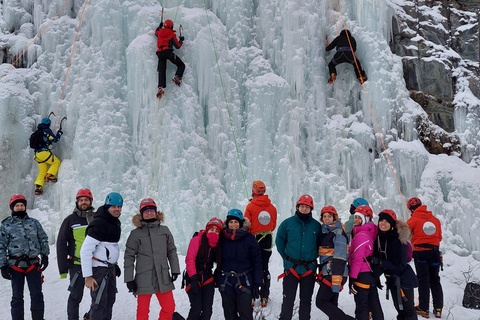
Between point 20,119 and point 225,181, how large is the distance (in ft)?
16.1

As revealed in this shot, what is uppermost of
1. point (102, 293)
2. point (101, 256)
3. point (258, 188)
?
point (258, 188)

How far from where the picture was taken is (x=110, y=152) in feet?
25.4

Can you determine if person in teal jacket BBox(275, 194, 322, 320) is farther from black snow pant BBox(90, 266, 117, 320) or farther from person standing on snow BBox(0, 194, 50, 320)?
person standing on snow BBox(0, 194, 50, 320)

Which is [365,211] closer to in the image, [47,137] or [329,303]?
[329,303]

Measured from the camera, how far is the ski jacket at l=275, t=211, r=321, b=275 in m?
4.18

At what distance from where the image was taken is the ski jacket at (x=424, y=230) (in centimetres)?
531

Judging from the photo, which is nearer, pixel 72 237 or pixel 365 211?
pixel 365 211

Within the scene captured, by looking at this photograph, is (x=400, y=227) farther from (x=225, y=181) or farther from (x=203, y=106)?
(x=203, y=106)

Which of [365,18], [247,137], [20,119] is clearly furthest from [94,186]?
[365,18]

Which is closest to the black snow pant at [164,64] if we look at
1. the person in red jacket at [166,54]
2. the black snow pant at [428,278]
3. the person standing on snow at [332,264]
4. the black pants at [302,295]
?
the person in red jacket at [166,54]

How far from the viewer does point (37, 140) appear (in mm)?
7688

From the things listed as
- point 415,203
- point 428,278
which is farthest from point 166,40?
point 428,278

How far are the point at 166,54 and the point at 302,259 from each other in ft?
17.4

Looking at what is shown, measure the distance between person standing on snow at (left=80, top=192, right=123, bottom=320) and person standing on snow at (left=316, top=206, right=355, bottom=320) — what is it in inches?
92.3
